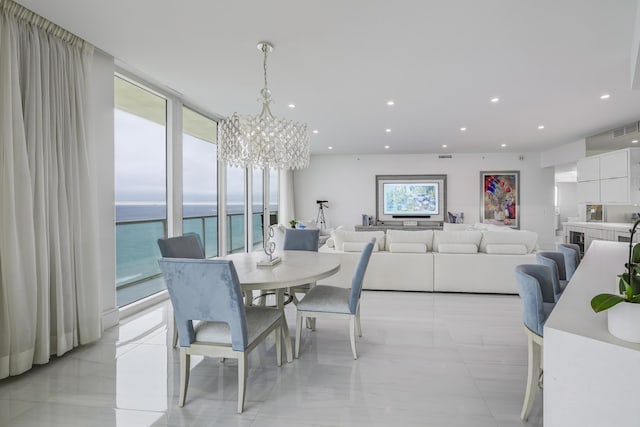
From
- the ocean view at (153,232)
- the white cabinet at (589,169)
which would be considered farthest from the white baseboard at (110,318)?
the white cabinet at (589,169)

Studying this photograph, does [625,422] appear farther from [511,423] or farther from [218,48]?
[218,48]

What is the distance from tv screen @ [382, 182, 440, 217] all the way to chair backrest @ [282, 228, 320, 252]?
5.90m

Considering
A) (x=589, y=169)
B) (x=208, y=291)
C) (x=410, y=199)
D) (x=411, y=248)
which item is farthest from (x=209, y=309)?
(x=410, y=199)

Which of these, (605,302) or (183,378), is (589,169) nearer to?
(605,302)

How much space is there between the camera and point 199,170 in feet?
19.3

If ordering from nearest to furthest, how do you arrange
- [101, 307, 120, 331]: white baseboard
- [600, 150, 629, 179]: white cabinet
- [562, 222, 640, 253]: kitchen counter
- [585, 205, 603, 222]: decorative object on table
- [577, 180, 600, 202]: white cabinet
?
[101, 307, 120, 331]: white baseboard → [562, 222, 640, 253]: kitchen counter → [600, 150, 629, 179]: white cabinet → [577, 180, 600, 202]: white cabinet → [585, 205, 603, 222]: decorative object on table

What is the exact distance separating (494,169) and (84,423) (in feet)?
32.2

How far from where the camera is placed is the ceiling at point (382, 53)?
255 cm

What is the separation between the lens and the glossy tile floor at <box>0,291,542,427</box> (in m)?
2.03

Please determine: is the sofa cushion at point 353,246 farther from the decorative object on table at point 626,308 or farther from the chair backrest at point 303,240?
the decorative object on table at point 626,308

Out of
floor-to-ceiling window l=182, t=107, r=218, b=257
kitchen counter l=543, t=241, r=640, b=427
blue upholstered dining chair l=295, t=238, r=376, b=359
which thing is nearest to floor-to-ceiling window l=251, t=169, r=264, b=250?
floor-to-ceiling window l=182, t=107, r=218, b=257

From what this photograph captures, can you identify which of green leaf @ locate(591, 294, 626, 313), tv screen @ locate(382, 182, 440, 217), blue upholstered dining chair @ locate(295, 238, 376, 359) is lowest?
blue upholstered dining chair @ locate(295, 238, 376, 359)

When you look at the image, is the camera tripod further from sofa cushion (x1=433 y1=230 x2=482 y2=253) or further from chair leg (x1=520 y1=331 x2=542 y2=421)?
chair leg (x1=520 y1=331 x2=542 y2=421)

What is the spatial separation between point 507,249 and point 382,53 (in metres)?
3.12
